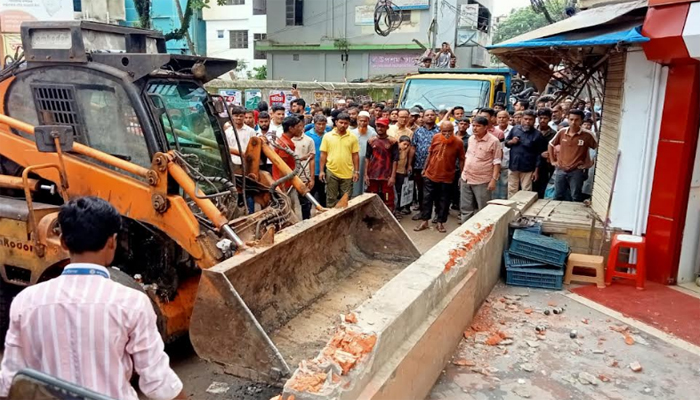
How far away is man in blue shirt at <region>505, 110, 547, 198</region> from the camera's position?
8531mm

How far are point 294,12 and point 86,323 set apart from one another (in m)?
31.3

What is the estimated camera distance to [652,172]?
5.75 meters

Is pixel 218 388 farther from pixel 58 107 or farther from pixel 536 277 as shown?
pixel 536 277

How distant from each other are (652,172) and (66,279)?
5536 millimetres

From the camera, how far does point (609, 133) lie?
6.90m

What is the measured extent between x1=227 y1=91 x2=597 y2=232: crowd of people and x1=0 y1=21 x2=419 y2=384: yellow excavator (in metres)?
2.33

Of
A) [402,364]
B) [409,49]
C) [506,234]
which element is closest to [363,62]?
[409,49]

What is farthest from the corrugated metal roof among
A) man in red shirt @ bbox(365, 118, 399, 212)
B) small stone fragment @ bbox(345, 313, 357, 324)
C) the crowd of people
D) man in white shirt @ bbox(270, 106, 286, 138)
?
small stone fragment @ bbox(345, 313, 357, 324)

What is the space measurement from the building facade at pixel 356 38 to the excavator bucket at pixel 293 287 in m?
24.2

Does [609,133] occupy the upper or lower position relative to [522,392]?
upper

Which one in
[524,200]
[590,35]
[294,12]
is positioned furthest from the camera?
[294,12]

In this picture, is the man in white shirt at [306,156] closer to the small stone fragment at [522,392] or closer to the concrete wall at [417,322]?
the concrete wall at [417,322]

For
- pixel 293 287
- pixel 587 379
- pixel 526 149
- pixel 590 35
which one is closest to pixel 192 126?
pixel 293 287

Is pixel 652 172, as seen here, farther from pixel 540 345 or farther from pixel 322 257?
pixel 322 257
